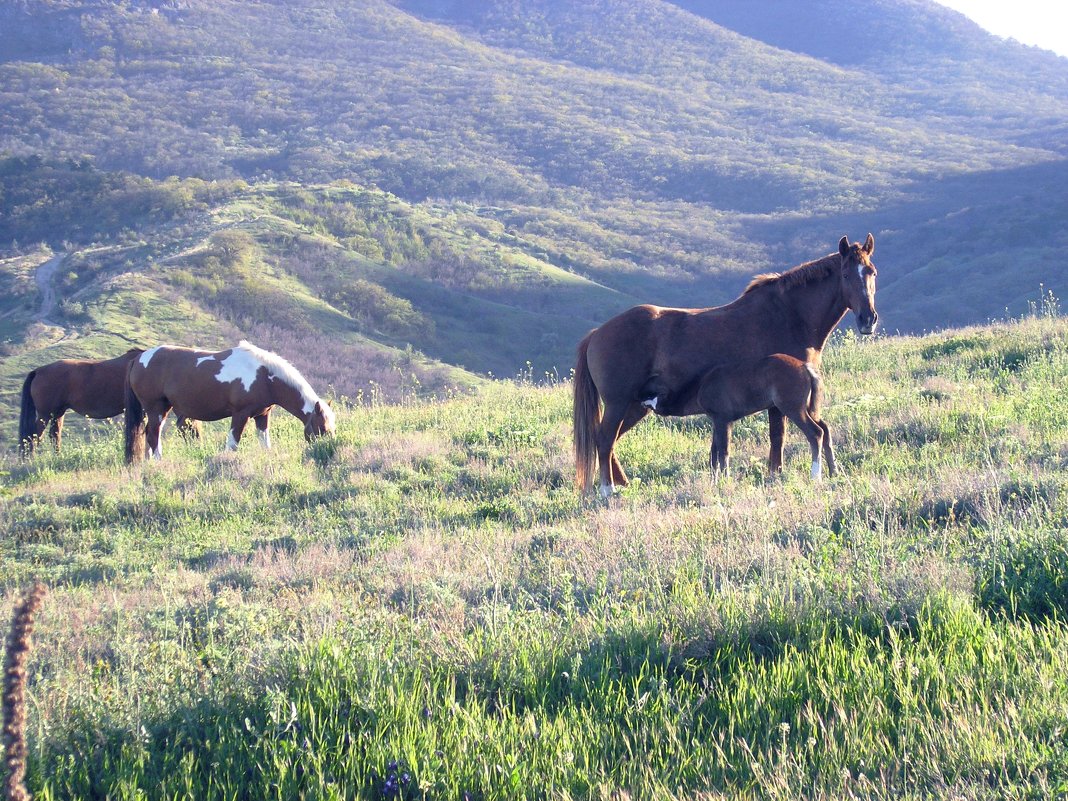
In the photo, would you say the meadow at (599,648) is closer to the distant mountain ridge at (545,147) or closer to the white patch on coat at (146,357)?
the white patch on coat at (146,357)

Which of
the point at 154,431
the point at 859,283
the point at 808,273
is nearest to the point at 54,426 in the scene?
the point at 154,431

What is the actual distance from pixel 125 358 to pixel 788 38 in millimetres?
155936

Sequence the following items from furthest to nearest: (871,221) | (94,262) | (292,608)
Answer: (871,221) → (94,262) → (292,608)

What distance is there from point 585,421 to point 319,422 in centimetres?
585

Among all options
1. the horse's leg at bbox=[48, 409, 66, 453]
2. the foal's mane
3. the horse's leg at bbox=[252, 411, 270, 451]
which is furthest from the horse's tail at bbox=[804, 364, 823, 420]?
the horse's leg at bbox=[48, 409, 66, 453]

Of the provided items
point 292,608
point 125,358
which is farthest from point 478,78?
point 292,608

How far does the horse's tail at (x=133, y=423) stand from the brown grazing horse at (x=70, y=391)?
189 centimetres

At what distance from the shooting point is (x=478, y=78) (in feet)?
365

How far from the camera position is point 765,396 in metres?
9.44

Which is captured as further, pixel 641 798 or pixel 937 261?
pixel 937 261

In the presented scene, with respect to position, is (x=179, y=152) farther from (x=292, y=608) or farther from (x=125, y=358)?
(x=292, y=608)

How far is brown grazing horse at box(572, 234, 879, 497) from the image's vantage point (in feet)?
32.3

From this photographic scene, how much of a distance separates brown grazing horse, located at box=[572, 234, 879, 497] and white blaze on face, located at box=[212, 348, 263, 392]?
6678 millimetres

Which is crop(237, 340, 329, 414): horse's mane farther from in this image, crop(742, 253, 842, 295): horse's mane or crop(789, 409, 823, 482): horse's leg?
crop(789, 409, 823, 482): horse's leg
